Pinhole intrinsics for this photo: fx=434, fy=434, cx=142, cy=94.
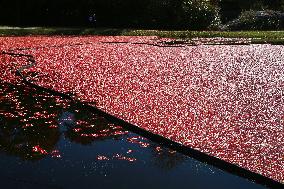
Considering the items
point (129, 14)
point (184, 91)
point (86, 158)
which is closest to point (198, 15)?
point (129, 14)

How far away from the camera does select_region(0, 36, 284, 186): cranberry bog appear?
6607 mm

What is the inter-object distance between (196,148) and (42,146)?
8.17 ft

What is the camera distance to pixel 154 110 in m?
8.79

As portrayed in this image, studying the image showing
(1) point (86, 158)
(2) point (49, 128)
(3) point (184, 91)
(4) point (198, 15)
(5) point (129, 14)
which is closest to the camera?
(1) point (86, 158)

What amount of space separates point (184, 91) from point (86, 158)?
4.86 m

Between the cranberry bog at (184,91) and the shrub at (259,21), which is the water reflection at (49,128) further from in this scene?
the shrub at (259,21)

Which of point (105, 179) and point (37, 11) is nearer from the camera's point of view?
point (105, 179)

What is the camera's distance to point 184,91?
10.9 m

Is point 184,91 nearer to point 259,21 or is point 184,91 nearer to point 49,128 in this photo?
point 49,128

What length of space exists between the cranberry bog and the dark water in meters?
0.20

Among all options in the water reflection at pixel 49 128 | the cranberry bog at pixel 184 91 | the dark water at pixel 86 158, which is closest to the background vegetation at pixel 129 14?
the cranberry bog at pixel 184 91

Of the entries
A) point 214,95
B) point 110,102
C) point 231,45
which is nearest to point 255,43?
point 231,45

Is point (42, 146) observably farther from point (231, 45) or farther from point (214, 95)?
point (231, 45)

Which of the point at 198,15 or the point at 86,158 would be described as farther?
the point at 198,15
